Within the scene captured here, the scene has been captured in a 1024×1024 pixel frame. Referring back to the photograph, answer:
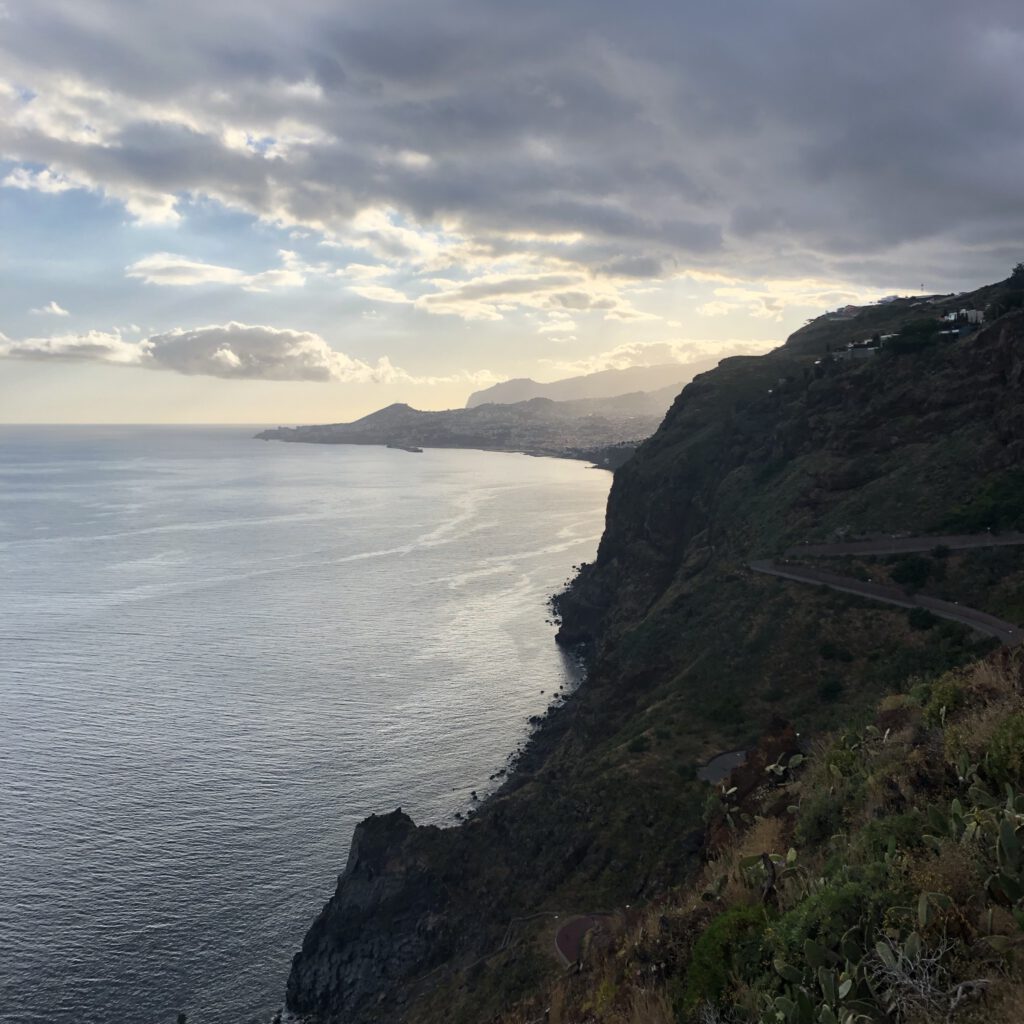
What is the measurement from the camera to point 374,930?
48562 mm

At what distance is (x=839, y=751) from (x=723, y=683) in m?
39.2

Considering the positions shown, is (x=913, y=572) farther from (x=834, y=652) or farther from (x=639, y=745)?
(x=639, y=745)

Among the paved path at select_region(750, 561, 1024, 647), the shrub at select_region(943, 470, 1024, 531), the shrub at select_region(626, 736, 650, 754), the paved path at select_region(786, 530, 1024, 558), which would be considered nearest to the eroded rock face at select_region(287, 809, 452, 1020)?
the shrub at select_region(626, 736, 650, 754)

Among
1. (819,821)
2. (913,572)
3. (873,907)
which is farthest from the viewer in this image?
(913,572)

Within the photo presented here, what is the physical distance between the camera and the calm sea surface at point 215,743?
50.0 meters

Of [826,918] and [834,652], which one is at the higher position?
[826,918]

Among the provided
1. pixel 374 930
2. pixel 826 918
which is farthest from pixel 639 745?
pixel 826 918

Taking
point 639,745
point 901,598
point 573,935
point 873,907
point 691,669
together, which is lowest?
point 573,935

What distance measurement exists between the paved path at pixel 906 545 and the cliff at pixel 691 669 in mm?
1548

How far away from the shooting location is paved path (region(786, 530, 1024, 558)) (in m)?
62.3

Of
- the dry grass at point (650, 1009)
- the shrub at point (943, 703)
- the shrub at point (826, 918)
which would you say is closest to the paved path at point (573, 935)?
the shrub at point (943, 703)

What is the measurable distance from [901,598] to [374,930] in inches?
1776

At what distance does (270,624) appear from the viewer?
114 metres

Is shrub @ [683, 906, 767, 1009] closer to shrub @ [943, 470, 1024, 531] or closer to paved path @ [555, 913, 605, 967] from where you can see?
paved path @ [555, 913, 605, 967]
